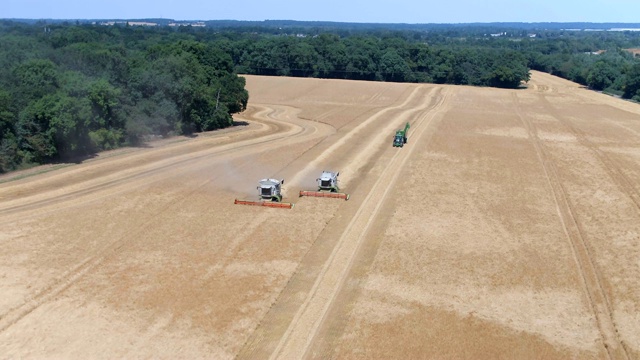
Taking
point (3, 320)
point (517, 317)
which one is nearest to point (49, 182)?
point (3, 320)

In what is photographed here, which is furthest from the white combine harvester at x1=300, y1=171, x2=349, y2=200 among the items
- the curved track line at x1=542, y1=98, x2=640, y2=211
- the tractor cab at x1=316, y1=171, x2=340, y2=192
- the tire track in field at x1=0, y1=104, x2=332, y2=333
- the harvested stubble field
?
the curved track line at x1=542, y1=98, x2=640, y2=211

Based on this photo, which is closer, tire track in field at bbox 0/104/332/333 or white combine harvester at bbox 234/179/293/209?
tire track in field at bbox 0/104/332/333

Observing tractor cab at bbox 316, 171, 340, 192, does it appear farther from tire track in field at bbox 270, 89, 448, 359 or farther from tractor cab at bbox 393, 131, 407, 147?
tractor cab at bbox 393, 131, 407, 147

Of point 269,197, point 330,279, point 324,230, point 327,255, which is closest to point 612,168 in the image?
point 324,230

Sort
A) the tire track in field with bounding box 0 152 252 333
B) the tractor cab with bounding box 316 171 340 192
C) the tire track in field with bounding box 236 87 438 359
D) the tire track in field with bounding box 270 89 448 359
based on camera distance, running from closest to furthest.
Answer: the tire track in field with bounding box 270 89 448 359
the tire track in field with bounding box 236 87 438 359
the tire track in field with bounding box 0 152 252 333
the tractor cab with bounding box 316 171 340 192

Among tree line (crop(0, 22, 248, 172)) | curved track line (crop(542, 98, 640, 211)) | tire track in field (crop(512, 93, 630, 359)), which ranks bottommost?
curved track line (crop(542, 98, 640, 211))

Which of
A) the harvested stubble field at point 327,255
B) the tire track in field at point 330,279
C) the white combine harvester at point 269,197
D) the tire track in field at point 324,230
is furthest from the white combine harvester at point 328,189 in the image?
the white combine harvester at point 269,197

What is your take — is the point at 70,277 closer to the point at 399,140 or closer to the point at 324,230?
the point at 324,230
